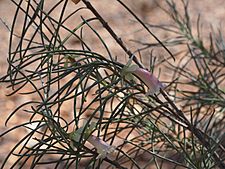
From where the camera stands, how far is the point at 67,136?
23.2 inches

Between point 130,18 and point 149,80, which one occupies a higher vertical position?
point 130,18

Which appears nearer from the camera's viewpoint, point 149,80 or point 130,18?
point 149,80

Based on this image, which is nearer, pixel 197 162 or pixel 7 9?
pixel 197 162

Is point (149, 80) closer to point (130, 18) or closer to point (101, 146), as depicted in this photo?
point (101, 146)

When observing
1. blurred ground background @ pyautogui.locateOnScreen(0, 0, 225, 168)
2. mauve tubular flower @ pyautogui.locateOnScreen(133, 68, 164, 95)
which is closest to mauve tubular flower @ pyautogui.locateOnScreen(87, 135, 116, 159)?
mauve tubular flower @ pyautogui.locateOnScreen(133, 68, 164, 95)

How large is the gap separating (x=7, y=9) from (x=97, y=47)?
35 cm

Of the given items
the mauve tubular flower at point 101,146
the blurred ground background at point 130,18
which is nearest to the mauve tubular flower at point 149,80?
the mauve tubular flower at point 101,146

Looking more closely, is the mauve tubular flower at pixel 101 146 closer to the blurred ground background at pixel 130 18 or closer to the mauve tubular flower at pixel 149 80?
the mauve tubular flower at pixel 149 80

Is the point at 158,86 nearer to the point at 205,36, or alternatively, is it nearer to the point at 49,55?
the point at 49,55

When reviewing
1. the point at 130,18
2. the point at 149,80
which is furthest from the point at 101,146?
the point at 130,18

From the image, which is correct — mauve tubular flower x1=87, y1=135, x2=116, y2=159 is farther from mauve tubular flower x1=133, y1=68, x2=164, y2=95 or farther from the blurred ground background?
the blurred ground background

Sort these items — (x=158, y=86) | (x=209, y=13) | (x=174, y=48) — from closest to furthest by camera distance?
(x=158, y=86)
(x=174, y=48)
(x=209, y=13)

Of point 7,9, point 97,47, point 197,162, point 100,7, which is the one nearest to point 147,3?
point 100,7

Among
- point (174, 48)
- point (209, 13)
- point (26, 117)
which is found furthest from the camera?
point (209, 13)
